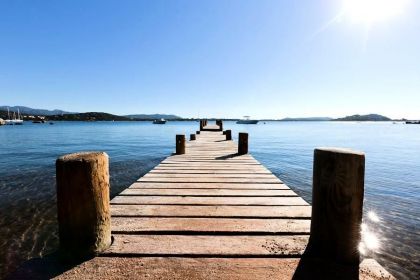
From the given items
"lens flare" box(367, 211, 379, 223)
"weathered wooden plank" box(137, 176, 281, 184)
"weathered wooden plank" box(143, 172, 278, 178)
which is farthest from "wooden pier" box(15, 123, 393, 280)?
"lens flare" box(367, 211, 379, 223)

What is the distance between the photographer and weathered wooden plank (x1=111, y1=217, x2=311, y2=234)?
3143 millimetres

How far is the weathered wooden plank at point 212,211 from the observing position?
368 centimetres

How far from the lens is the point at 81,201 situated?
2406 millimetres

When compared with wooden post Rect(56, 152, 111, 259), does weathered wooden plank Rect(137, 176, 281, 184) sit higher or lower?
lower

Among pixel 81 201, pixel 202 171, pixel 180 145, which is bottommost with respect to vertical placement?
pixel 202 171

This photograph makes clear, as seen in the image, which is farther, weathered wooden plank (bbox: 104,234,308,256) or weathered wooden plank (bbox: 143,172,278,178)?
weathered wooden plank (bbox: 143,172,278,178)

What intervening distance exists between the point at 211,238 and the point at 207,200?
1434mm

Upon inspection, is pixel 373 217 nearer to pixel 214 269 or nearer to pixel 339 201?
pixel 339 201

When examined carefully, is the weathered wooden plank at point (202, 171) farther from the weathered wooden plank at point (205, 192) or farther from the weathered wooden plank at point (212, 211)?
the weathered wooden plank at point (212, 211)

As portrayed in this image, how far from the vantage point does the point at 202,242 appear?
2875mm

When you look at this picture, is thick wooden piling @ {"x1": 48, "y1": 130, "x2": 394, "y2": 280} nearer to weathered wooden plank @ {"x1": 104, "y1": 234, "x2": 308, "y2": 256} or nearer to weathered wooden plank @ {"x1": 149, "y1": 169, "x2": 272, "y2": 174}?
weathered wooden plank @ {"x1": 104, "y1": 234, "x2": 308, "y2": 256}

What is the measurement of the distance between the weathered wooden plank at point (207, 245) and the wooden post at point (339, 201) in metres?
0.37

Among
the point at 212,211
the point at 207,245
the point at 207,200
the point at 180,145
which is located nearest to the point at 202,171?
the point at 207,200

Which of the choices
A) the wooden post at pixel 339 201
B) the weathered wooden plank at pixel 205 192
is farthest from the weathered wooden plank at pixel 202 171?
the wooden post at pixel 339 201
